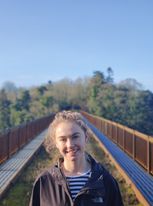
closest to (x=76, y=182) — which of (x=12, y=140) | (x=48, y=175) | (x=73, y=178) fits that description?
(x=73, y=178)

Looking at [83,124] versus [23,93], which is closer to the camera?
[83,124]

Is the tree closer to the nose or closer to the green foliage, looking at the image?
the green foliage

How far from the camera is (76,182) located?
2881 millimetres

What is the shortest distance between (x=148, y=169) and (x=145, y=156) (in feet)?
2.06

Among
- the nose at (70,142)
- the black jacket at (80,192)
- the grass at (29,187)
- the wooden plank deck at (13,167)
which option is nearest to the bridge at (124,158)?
the wooden plank deck at (13,167)

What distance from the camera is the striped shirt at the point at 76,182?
2842mm

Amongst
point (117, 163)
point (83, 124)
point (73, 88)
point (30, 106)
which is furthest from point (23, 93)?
point (83, 124)

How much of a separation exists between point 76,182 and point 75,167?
92mm

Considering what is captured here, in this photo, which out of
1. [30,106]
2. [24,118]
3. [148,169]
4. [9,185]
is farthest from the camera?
[30,106]

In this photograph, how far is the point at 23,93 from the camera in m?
97.2

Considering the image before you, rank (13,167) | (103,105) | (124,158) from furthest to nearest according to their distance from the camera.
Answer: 1. (103,105)
2. (124,158)
3. (13,167)

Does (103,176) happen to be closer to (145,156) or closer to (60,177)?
(60,177)

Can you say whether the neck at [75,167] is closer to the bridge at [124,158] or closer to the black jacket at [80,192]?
the black jacket at [80,192]

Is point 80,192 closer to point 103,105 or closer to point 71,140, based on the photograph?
point 71,140
